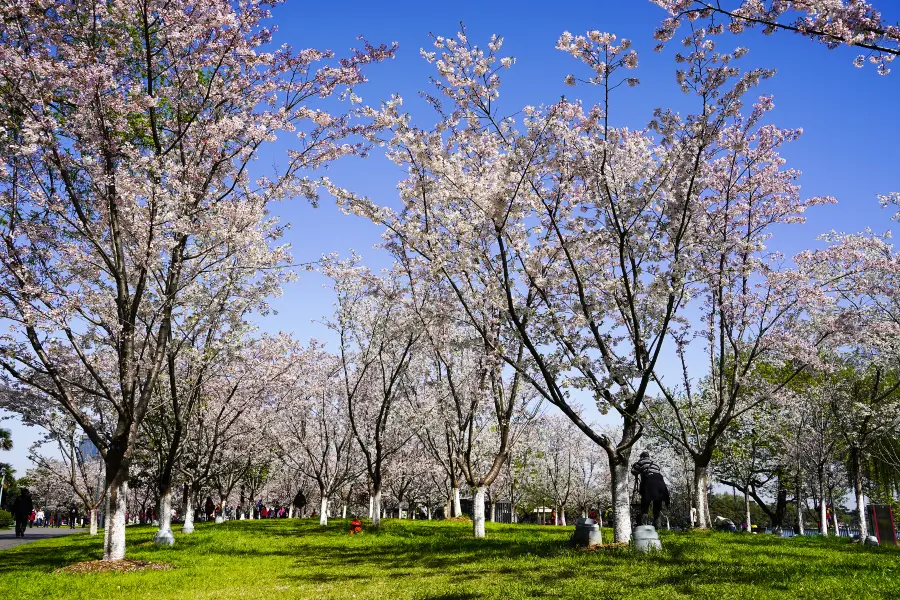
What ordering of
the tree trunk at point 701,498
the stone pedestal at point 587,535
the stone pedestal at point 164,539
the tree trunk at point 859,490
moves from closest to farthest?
the stone pedestal at point 587,535 → the stone pedestal at point 164,539 → the tree trunk at point 701,498 → the tree trunk at point 859,490

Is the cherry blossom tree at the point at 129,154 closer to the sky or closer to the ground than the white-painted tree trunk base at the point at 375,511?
closer to the sky

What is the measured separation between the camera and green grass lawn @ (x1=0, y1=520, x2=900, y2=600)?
855 cm

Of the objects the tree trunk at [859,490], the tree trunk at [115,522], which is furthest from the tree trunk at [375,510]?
the tree trunk at [859,490]

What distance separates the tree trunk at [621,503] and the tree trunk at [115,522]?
1077 cm

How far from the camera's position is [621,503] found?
1283 cm

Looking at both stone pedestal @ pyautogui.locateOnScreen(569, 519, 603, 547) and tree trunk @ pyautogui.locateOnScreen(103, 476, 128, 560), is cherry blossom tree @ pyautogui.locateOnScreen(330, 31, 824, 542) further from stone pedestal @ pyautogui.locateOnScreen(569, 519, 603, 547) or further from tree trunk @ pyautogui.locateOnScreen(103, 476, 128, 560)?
tree trunk @ pyautogui.locateOnScreen(103, 476, 128, 560)

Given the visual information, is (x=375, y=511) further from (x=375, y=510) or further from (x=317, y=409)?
(x=317, y=409)

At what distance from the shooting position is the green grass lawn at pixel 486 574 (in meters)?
8.55

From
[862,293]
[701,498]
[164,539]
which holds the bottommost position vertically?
[164,539]

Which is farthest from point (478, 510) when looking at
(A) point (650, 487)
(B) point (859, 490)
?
(B) point (859, 490)

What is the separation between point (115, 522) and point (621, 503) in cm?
1103

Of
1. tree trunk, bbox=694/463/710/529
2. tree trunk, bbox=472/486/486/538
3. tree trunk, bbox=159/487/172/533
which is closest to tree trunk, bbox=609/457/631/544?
tree trunk, bbox=472/486/486/538

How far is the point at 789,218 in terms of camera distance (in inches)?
687

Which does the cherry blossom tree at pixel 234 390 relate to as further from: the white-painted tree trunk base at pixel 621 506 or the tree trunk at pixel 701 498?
the tree trunk at pixel 701 498
